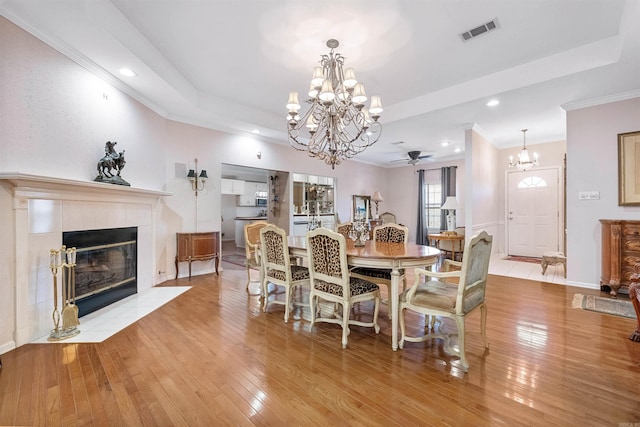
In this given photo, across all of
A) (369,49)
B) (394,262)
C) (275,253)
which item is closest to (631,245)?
(394,262)

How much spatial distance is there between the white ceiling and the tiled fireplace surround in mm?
1373

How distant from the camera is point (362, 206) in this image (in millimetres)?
8445

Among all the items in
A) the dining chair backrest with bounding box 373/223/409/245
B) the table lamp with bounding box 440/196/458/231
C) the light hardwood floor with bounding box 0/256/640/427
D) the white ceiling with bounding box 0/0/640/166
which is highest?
the white ceiling with bounding box 0/0/640/166

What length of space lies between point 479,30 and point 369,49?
3.55 feet

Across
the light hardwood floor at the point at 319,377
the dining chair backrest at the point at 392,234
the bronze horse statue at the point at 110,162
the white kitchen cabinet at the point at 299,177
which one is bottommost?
the light hardwood floor at the point at 319,377

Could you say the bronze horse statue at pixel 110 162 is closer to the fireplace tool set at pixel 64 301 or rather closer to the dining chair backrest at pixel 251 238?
the fireplace tool set at pixel 64 301

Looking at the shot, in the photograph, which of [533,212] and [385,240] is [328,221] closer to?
[385,240]

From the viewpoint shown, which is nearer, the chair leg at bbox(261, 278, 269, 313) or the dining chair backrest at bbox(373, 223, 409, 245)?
the chair leg at bbox(261, 278, 269, 313)

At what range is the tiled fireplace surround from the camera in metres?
2.36

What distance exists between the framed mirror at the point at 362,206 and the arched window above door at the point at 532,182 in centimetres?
389

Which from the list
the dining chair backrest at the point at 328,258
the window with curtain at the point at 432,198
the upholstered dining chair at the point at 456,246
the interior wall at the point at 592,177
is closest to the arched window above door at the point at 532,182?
the upholstered dining chair at the point at 456,246

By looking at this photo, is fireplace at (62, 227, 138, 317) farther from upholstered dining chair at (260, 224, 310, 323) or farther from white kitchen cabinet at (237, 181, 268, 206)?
white kitchen cabinet at (237, 181, 268, 206)

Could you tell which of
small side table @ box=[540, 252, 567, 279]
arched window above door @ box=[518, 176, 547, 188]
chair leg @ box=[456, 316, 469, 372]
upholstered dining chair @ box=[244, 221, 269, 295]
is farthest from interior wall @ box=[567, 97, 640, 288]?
upholstered dining chair @ box=[244, 221, 269, 295]

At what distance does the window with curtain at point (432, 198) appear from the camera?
8.41 metres
